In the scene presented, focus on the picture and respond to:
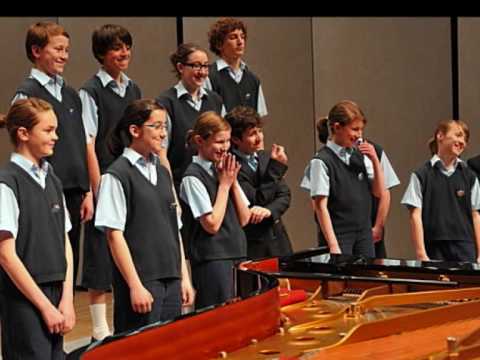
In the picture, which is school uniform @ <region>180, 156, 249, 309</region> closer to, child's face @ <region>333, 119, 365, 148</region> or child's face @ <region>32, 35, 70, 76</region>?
child's face @ <region>32, 35, 70, 76</region>

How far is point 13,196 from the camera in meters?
3.35

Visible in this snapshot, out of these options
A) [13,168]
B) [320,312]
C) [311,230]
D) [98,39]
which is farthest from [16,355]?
[311,230]

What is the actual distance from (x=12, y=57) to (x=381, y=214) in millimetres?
2463

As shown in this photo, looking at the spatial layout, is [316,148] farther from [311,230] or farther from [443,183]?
[443,183]

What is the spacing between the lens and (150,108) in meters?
3.82

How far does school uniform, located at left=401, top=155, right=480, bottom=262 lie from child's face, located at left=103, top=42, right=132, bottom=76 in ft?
4.86

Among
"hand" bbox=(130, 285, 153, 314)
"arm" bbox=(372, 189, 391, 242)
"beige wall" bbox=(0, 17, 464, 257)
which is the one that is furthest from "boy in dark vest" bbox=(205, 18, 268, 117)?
"hand" bbox=(130, 285, 153, 314)

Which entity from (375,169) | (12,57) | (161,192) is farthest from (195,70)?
(12,57)

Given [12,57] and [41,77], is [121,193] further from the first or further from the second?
[12,57]

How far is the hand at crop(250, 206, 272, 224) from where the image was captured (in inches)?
172

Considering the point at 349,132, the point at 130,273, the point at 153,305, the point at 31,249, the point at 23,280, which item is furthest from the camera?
the point at 349,132

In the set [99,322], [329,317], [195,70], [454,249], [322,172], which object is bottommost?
[99,322]

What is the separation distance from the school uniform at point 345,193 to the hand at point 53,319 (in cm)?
173

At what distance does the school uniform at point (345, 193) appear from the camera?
4816mm
